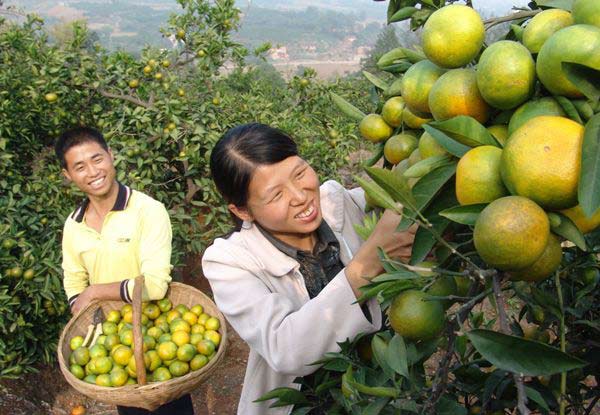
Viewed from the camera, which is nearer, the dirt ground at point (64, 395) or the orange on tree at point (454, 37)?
the orange on tree at point (454, 37)

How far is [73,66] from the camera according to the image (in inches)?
163

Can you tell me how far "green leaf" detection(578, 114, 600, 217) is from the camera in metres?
0.50

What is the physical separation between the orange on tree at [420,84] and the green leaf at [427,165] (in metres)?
0.11

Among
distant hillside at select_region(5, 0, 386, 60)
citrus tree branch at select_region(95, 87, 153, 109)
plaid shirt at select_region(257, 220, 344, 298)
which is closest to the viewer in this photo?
plaid shirt at select_region(257, 220, 344, 298)

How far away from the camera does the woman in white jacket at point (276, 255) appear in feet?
3.75

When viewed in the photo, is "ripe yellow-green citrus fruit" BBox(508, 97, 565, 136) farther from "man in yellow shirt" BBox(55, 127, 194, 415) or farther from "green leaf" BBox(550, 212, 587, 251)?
"man in yellow shirt" BBox(55, 127, 194, 415)

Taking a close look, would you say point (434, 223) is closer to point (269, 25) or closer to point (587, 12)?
point (587, 12)

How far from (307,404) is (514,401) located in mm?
450

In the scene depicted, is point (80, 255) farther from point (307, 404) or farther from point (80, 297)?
point (307, 404)

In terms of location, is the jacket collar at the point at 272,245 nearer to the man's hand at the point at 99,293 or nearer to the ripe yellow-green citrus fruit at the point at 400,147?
the ripe yellow-green citrus fruit at the point at 400,147

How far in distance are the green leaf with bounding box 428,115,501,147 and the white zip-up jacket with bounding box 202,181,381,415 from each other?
1.58 feet

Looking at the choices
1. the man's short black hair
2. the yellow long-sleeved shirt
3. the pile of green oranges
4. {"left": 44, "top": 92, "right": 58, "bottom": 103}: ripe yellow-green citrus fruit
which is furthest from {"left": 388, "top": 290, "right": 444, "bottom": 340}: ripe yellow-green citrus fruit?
{"left": 44, "top": 92, "right": 58, "bottom": 103}: ripe yellow-green citrus fruit

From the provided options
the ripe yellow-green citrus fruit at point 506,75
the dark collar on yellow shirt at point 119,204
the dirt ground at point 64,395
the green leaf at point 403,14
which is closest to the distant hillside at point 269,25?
the dirt ground at point 64,395

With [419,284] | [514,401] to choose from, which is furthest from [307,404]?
[419,284]
